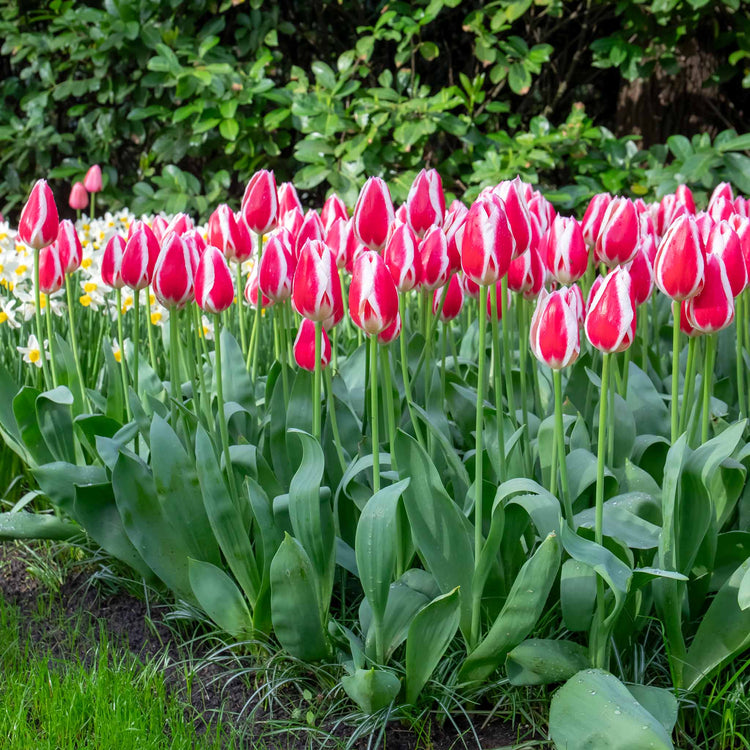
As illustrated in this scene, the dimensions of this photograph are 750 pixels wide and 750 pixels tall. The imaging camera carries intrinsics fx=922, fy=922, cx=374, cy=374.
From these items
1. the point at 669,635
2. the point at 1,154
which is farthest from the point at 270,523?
the point at 1,154

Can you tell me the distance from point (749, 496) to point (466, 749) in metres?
0.76

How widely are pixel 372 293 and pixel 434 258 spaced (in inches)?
11.4

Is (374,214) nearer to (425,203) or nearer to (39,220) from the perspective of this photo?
(425,203)

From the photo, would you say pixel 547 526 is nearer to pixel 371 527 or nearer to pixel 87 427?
pixel 371 527

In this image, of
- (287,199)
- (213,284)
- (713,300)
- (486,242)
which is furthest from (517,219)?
(287,199)

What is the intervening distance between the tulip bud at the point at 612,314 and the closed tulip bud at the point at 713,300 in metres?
0.20

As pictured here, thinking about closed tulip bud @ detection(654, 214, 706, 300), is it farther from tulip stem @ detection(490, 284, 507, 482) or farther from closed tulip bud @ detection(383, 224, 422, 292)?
closed tulip bud @ detection(383, 224, 422, 292)

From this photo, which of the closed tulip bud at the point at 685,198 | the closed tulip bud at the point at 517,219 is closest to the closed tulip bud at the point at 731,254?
the closed tulip bud at the point at 517,219

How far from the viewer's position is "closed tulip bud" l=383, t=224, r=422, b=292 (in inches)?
63.6

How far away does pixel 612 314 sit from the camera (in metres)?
1.40

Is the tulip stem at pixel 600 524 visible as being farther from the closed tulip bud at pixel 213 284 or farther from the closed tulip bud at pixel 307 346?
the closed tulip bud at pixel 213 284

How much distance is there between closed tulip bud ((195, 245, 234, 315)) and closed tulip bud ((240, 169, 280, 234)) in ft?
0.79

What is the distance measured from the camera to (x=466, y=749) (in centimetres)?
157

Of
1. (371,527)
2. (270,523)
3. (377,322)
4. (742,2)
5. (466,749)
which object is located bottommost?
(466,749)
